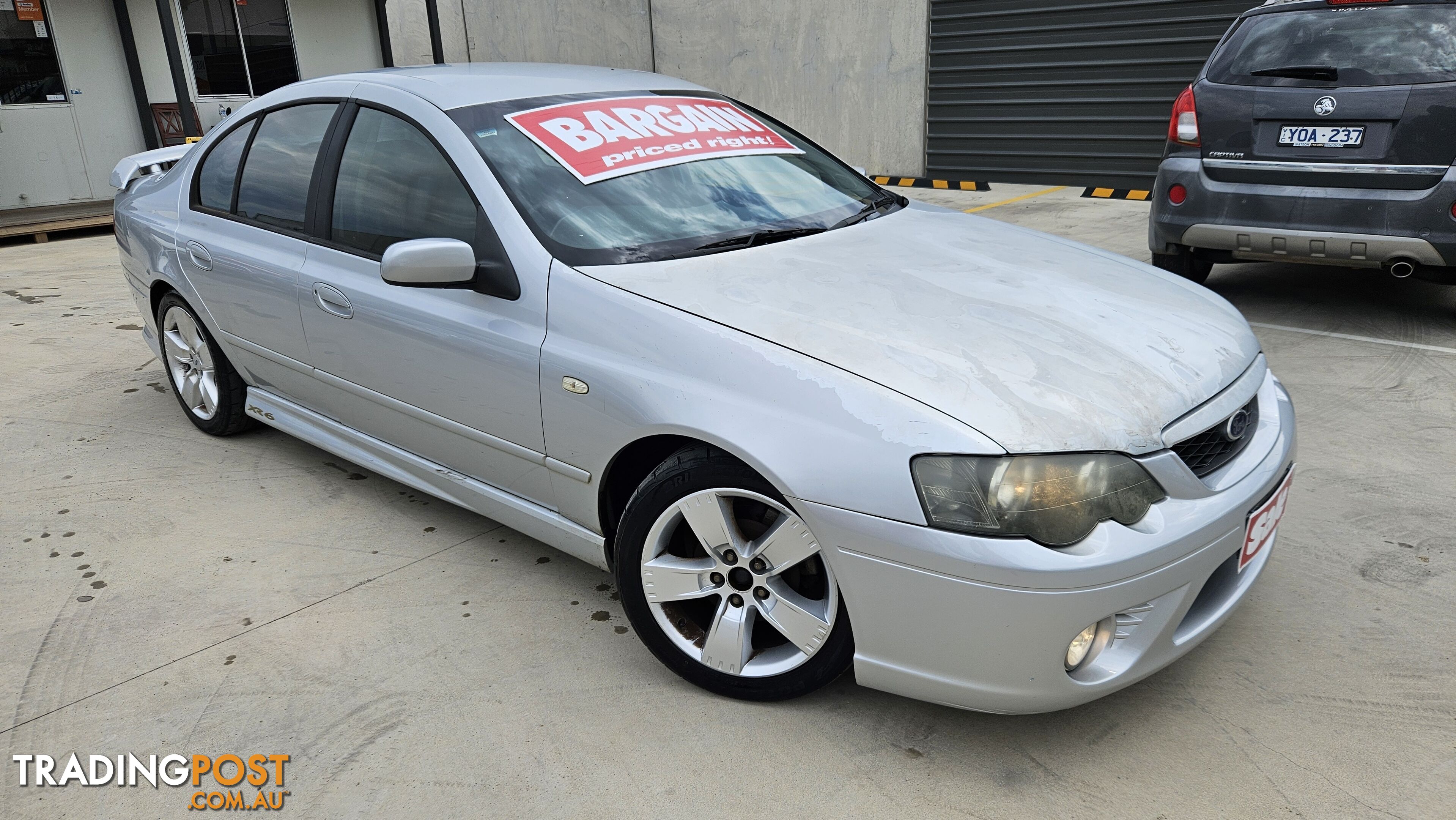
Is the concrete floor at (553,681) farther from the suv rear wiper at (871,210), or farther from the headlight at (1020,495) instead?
the suv rear wiper at (871,210)

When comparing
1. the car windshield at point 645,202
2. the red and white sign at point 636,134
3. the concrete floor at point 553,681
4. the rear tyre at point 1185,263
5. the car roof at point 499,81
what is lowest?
the concrete floor at point 553,681

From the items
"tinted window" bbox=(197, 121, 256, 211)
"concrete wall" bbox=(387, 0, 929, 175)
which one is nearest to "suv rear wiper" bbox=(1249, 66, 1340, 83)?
"tinted window" bbox=(197, 121, 256, 211)

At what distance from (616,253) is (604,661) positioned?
Answer: 3.47ft

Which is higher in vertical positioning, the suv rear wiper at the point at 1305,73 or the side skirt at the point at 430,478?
the suv rear wiper at the point at 1305,73

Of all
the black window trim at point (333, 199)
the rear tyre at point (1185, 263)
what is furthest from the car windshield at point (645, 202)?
the rear tyre at point (1185, 263)

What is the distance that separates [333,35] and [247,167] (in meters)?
10.0

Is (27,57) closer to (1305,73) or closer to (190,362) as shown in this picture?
(190,362)

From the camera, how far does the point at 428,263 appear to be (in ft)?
8.21

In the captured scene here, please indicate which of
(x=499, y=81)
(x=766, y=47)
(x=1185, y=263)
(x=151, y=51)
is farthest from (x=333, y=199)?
(x=766, y=47)

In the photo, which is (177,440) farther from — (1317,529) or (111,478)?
(1317,529)

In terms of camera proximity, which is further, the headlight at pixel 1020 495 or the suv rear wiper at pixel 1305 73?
the suv rear wiper at pixel 1305 73

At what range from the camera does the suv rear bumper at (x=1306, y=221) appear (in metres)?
4.35

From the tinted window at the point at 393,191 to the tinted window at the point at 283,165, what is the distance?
0.69 feet

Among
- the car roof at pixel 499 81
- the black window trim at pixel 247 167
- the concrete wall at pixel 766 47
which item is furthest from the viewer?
the concrete wall at pixel 766 47
